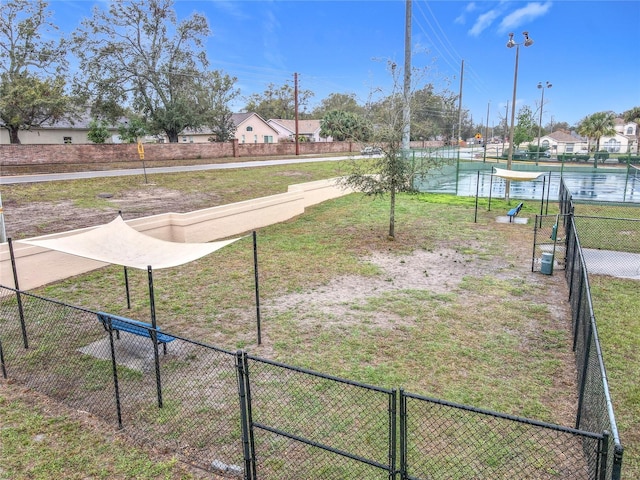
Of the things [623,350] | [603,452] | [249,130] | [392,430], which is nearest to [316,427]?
[392,430]

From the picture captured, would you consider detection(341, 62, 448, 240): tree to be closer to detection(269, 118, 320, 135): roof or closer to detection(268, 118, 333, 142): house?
detection(268, 118, 333, 142): house

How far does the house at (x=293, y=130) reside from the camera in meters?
69.1

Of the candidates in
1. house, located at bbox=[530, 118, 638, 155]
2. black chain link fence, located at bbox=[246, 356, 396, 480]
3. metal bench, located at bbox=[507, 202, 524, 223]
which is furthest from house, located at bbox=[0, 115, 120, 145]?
house, located at bbox=[530, 118, 638, 155]

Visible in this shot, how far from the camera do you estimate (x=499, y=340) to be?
24.3ft

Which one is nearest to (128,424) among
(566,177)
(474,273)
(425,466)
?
(425,466)

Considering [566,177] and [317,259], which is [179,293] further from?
[566,177]

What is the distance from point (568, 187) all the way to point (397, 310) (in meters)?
22.7

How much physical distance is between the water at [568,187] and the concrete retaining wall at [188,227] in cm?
861

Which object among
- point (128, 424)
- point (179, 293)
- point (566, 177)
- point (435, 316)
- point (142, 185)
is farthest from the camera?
point (566, 177)

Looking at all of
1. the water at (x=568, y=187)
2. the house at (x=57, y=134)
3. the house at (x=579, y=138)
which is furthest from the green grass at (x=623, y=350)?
the house at (x=579, y=138)

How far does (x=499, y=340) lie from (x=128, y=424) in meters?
5.71

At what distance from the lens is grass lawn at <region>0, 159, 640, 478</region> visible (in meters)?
6.02

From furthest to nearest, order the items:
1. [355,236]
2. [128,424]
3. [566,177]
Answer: [566,177], [355,236], [128,424]

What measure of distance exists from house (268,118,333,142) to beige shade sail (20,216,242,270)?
58806mm
